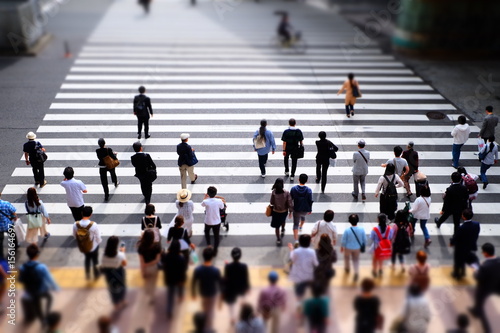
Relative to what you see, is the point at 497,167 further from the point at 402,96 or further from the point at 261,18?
the point at 261,18

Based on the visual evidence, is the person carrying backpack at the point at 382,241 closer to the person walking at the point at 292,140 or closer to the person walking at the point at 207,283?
the person walking at the point at 207,283

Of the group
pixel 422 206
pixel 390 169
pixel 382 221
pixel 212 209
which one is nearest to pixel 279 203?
pixel 212 209

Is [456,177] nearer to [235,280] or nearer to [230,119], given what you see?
[235,280]

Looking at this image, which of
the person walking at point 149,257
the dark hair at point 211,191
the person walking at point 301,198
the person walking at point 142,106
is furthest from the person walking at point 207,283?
the person walking at point 142,106

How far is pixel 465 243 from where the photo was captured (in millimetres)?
9047

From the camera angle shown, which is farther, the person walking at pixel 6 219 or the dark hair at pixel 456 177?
the dark hair at pixel 456 177

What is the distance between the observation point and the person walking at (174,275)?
26.1ft

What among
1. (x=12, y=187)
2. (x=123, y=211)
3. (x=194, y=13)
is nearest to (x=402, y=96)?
(x=123, y=211)

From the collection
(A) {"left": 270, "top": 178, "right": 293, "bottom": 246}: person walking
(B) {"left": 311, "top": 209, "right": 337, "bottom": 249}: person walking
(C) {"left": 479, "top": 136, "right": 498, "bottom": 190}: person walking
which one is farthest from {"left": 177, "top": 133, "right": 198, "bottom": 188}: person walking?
(C) {"left": 479, "top": 136, "right": 498, "bottom": 190}: person walking

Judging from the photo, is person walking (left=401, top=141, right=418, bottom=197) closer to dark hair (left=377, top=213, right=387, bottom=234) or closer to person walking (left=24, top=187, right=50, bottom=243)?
dark hair (left=377, top=213, right=387, bottom=234)

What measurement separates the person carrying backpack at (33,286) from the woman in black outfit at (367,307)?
492 cm

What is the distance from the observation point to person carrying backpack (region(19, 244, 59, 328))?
7746mm

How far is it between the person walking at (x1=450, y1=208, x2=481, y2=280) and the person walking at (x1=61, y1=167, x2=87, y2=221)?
7.68 metres

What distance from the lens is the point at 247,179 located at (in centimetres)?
1290
